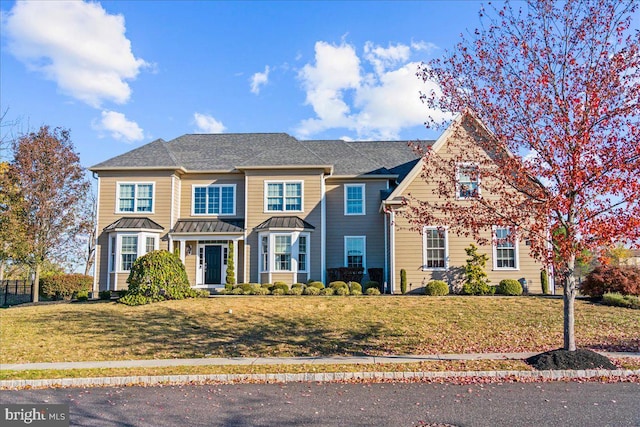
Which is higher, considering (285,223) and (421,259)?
(285,223)

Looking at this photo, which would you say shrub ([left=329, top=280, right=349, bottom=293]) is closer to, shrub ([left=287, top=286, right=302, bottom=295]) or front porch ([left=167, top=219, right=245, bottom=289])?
shrub ([left=287, top=286, right=302, bottom=295])

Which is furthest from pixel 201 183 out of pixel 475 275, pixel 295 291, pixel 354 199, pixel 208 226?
pixel 475 275

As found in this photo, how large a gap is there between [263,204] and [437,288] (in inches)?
359

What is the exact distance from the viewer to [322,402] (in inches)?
306

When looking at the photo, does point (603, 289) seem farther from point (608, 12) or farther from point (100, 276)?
point (100, 276)

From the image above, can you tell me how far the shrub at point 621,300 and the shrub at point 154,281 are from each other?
1539cm

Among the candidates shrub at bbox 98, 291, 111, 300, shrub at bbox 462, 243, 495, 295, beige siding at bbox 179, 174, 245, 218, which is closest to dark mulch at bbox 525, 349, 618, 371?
shrub at bbox 462, 243, 495, 295

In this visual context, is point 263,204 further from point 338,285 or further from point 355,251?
point 338,285

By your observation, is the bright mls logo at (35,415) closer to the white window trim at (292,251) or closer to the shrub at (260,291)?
the shrub at (260,291)

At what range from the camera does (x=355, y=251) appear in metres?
23.8

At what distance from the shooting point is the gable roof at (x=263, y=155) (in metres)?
23.9

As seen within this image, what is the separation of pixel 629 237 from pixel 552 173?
179 centimetres

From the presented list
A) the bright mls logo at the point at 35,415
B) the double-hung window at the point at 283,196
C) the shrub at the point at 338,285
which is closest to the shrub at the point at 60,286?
the double-hung window at the point at 283,196

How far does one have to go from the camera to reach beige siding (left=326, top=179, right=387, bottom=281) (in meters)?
23.6
